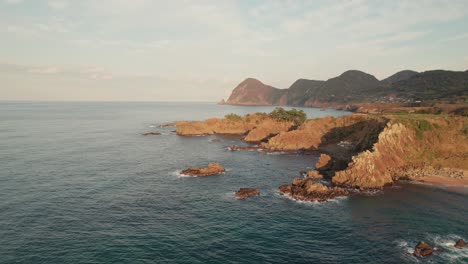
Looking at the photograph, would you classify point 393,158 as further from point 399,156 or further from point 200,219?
point 200,219

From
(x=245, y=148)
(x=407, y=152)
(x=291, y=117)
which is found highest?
(x=291, y=117)

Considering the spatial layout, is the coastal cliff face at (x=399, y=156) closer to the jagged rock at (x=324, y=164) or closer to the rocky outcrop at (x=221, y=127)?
the jagged rock at (x=324, y=164)

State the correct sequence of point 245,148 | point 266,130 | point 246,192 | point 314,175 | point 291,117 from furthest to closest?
point 291,117 < point 266,130 < point 245,148 < point 314,175 < point 246,192

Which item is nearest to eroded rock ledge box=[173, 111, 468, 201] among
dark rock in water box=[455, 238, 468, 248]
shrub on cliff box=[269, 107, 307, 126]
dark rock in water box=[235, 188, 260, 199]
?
dark rock in water box=[235, 188, 260, 199]

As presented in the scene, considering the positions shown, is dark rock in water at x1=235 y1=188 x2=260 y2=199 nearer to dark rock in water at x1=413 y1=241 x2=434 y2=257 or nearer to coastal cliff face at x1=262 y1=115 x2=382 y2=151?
dark rock in water at x1=413 y1=241 x2=434 y2=257

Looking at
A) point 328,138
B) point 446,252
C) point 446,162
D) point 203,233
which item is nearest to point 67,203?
point 203,233

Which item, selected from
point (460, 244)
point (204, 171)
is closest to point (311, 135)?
point (204, 171)
